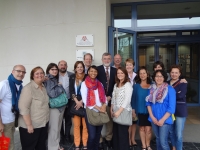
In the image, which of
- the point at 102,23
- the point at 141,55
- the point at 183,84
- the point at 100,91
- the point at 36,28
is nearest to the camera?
the point at 183,84

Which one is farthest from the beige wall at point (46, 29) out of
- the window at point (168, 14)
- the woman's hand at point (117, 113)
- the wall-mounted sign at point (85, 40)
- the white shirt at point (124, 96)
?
the woman's hand at point (117, 113)

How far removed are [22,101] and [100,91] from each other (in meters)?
1.23

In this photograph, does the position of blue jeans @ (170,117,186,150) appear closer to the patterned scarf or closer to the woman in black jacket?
the woman in black jacket

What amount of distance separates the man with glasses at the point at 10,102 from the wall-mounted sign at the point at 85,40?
2.07 m

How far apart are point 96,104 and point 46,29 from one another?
2.65 metres

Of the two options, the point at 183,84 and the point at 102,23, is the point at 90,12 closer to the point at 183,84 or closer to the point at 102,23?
the point at 102,23

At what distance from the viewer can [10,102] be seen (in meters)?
2.58

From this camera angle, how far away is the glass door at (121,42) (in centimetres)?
466

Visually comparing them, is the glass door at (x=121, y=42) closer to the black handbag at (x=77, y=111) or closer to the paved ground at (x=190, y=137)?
the black handbag at (x=77, y=111)

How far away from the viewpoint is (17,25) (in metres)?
4.86

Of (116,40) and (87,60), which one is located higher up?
(116,40)

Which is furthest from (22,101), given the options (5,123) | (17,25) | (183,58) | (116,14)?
(183,58)

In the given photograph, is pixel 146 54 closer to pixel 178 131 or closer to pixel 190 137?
pixel 190 137

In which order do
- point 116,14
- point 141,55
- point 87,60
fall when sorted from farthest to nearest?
point 141,55, point 116,14, point 87,60
